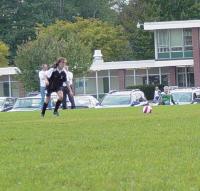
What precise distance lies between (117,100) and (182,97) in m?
4.54

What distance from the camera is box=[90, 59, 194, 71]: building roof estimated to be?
6794 cm

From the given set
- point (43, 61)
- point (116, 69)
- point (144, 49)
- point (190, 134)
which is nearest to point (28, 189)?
point (190, 134)

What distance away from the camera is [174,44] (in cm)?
6862

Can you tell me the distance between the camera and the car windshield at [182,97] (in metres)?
38.1

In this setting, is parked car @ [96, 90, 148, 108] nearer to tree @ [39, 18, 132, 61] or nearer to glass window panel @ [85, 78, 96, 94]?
glass window panel @ [85, 78, 96, 94]

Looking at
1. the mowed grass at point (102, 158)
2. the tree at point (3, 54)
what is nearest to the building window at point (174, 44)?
the tree at point (3, 54)

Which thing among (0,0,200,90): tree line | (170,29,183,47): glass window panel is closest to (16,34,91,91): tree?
(0,0,200,90): tree line

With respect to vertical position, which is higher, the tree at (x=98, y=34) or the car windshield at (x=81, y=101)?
the tree at (x=98, y=34)

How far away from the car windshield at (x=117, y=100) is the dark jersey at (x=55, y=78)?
38.9 feet

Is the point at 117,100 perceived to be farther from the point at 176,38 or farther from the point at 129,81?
the point at 129,81

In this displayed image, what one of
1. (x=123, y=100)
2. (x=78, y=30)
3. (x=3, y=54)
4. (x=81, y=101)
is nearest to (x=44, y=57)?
(x=78, y=30)

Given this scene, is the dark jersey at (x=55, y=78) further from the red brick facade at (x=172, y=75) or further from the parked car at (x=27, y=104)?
Answer: the red brick facade at (x=172, y=75)

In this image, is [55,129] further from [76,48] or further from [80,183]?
[76,48]

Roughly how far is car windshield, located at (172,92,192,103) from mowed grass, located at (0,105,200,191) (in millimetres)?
22148
